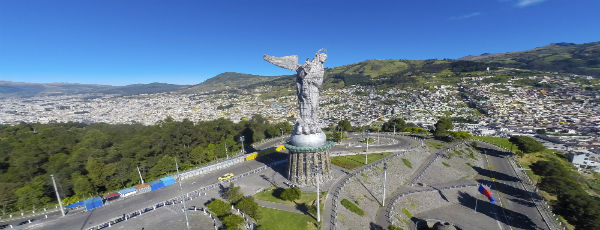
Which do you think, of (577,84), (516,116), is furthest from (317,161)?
(577,84)

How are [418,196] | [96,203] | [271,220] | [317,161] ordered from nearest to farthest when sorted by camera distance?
[271,220] < [96,203] < [317,161] < [418,196]

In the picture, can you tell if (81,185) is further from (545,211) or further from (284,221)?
(545,211)

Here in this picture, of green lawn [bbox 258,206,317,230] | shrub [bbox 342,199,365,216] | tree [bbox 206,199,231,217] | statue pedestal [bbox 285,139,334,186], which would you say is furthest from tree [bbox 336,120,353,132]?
tree [bbox 206,199,231,217]

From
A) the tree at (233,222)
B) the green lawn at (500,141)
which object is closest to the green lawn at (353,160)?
the tree at (233,222)

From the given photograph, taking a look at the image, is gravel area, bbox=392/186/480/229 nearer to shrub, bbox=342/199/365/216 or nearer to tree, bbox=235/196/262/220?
shrub, bbox=342/199/365/216

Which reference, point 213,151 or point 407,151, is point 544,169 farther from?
point 213,151
